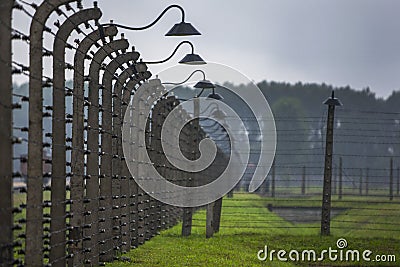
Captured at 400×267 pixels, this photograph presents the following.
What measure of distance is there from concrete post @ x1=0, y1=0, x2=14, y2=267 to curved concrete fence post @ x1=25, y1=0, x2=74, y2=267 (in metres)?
0.95

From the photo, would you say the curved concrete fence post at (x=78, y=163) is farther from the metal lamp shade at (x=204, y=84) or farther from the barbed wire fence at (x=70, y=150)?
the metal lamp shade at (x=204, y=84)

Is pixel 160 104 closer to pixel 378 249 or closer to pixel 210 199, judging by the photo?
pixel 210 199

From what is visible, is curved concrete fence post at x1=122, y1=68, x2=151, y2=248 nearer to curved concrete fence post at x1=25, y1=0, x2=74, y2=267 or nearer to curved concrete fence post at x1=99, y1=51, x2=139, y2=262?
curved concrete fence post at x1=99, y1=51, x2=139, y2=262

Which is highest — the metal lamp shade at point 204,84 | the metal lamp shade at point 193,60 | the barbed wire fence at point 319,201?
the metal lamp shade at point 193,60

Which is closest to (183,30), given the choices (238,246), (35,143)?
(35,143)

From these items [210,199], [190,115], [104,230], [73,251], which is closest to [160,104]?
[210,199]

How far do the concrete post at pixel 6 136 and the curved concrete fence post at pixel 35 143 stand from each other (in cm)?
95

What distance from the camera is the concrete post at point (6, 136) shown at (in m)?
7.31

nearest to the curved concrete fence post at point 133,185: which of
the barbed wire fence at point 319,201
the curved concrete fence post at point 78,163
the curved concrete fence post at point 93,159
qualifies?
the curved concrete fence post at point 93,159

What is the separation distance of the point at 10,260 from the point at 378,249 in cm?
1043

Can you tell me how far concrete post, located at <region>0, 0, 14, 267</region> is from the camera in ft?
24.0

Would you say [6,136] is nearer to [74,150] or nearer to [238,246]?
[74,150]

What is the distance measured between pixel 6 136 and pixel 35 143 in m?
1.11

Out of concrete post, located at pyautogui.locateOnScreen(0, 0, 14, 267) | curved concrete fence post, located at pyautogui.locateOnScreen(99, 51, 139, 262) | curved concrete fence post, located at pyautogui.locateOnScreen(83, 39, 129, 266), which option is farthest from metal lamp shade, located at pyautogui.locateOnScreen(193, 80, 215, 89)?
Answer: concrete post, located at pyautogui.locateOnScreen(0, 0, 14, 267)
